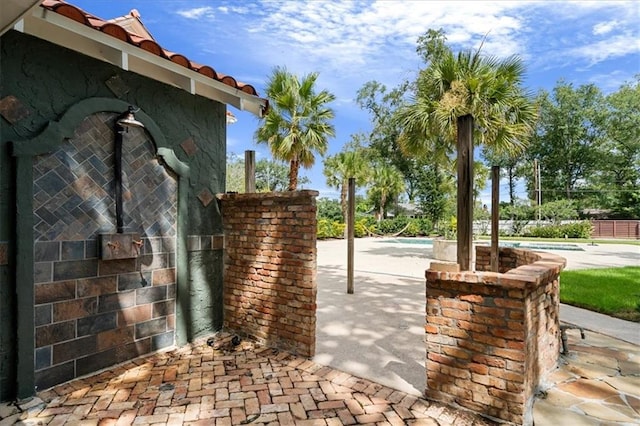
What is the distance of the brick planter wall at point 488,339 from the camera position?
7.51 feet

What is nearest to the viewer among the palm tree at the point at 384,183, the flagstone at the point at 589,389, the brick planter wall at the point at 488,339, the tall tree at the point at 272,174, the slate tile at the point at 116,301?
the brick planter wall at the point at 488,339

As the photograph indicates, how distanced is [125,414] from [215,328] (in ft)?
5.83

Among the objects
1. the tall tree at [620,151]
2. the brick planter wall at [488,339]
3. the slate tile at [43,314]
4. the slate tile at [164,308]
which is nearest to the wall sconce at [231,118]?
the slate tile at [164,308]

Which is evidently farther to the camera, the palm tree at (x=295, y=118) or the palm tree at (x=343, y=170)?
the palm tree at (x=343, y=170)

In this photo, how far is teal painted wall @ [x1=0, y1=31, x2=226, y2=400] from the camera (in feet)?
8.55

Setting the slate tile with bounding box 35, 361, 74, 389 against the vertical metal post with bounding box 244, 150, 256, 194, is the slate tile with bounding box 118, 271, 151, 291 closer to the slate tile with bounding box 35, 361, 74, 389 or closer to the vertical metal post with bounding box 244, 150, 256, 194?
the slate tile with bounding box 35, 361, 74, 389

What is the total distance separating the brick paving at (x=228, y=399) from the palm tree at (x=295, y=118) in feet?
30.7

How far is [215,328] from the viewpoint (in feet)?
14.0

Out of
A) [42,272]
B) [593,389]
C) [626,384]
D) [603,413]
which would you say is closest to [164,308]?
[42,272]

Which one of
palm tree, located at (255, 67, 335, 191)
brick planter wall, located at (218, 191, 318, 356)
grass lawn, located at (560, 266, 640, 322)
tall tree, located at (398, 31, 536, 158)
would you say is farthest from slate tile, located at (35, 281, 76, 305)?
palm tree, located at (255, 67, 335, 191)

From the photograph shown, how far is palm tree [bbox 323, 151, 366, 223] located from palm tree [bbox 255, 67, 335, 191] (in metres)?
11.3

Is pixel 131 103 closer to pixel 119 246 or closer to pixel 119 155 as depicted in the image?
pixel 119 155

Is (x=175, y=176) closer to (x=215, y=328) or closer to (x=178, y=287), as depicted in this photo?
(x=178, y=287)

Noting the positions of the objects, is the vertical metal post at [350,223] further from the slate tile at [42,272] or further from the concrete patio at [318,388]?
the slate tile at [42,272]
